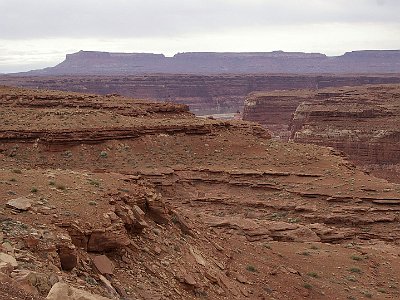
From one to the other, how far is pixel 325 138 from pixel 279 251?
39.2 meters

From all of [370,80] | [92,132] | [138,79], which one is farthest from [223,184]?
[370,80]

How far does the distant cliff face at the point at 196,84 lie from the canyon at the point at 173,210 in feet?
258

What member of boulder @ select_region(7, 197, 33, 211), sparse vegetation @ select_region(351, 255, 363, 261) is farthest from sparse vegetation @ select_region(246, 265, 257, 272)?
boulder @ select_region(7, 197, 33, 211)

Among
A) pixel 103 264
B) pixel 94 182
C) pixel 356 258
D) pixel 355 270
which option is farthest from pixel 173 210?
pixel 356 258

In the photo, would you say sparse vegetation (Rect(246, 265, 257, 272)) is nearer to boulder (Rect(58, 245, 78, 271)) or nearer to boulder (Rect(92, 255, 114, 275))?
boulder (Rect(92, 255, 114, 275))

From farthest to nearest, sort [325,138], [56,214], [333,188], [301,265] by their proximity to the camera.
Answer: [325,138]
[333,188]
[301,265]
[56,214]

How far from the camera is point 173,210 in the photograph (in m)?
14.0

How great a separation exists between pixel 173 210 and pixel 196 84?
116m

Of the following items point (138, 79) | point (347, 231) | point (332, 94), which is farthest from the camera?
point (138, 79)

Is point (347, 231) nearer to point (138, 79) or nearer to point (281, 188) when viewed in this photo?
point (281, 188)

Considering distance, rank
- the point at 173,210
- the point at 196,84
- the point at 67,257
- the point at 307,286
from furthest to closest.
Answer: the point at 196,84 → the point at 307,286 → the point at 173,210 → the point at 67,257

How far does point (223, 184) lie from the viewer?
87.2ft

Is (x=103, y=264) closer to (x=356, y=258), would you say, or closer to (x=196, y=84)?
(x=356, y=258)

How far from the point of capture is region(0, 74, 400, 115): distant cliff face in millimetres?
113438
